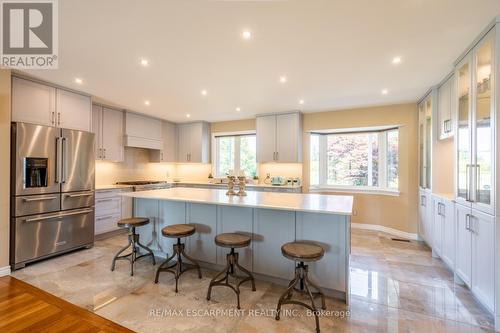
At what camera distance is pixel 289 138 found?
4.97 m

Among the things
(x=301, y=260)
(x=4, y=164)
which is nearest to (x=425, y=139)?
(x=301, y=260)

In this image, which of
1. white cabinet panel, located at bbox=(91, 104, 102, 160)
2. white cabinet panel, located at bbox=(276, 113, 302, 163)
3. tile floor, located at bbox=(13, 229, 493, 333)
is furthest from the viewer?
white cabinet panel, located at bbox=(276, 113, 302, 163)

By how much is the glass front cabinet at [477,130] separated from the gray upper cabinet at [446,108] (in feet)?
1.44

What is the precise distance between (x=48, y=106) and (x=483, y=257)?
5617 mm

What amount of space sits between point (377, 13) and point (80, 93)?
4.34m

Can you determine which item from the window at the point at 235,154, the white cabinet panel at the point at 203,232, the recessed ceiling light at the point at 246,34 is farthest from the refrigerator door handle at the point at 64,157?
the window at the point at 235,154

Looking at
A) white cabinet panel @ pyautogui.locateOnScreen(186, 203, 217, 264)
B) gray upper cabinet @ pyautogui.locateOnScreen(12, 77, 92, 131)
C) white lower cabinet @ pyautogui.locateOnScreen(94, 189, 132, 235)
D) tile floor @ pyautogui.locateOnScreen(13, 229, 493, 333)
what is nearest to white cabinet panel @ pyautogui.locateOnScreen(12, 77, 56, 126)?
gray upper cabinet @ pyautogui.locateOnScreen(12, 77, 92, 131)

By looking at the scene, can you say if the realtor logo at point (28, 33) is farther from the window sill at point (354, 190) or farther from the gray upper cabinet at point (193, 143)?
the window sill at point (354, 190)

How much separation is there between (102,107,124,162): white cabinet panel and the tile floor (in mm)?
2169

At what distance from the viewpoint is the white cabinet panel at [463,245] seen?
2.33 metres

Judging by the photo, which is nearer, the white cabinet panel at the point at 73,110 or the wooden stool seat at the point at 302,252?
the wooden stool seat at the point at 302,252

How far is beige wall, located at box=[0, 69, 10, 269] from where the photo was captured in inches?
111

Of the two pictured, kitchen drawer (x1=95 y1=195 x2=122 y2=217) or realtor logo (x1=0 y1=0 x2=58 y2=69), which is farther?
kitchen drawer (x1=95 y1=195 x2=122 y2=217)

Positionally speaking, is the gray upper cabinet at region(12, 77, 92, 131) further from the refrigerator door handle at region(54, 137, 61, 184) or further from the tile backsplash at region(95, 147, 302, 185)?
the tile backsplash at region(95, 147, 302, 185)
